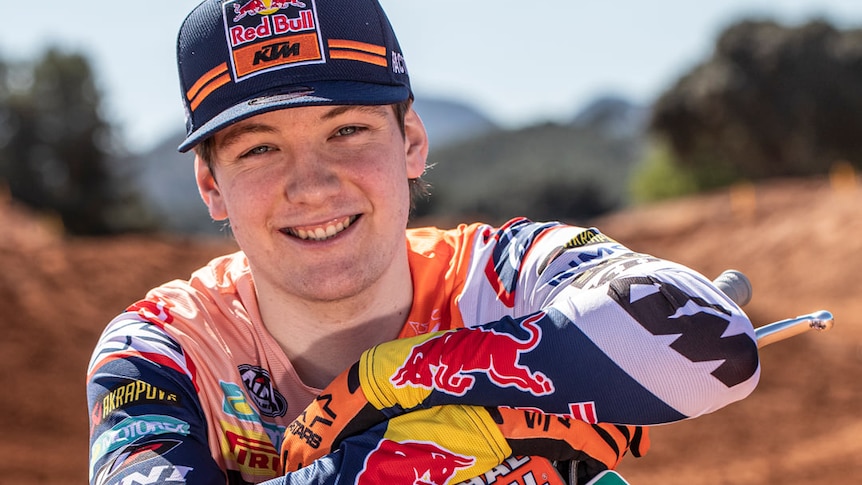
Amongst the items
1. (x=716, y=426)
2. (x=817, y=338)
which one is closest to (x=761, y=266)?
(x=817, y=338)

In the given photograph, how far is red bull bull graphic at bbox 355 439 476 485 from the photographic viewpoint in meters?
1.61

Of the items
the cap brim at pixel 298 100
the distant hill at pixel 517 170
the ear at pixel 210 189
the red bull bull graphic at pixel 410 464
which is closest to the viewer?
the red bull bull graphic at pixel 410 464

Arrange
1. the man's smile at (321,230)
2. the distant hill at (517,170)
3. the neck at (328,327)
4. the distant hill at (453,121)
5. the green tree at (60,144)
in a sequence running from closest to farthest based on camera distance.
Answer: the man's smile at (321,230)
the neck at (328,327)
the green tree at (60,144)
the distant hill at (517,170)
the distant hill at (453,121)

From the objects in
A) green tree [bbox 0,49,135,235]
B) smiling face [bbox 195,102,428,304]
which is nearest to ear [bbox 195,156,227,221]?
smiling face [bbox 195,102,428,304]

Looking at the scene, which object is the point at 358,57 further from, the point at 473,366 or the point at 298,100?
the point at 473,366

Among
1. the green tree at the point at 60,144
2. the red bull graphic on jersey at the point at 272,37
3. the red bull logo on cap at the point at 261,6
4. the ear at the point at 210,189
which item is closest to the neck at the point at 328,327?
the ear at the point at 210,189

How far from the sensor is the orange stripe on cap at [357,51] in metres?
1.93

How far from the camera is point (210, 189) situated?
227 centimetres

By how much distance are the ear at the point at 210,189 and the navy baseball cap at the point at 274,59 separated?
26 cm

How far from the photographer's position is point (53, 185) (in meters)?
32.9

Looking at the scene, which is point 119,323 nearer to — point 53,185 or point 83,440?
point 83,440

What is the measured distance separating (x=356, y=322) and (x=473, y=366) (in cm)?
61

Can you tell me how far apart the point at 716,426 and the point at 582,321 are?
7.15 metres

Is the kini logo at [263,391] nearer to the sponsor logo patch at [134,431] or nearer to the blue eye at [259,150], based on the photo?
the sponsor logo patch at [134,431]
